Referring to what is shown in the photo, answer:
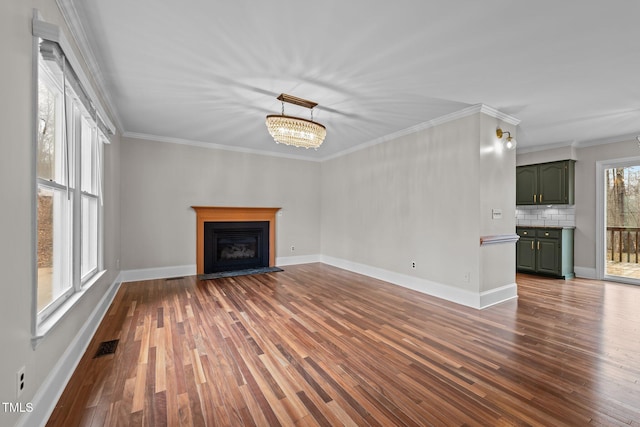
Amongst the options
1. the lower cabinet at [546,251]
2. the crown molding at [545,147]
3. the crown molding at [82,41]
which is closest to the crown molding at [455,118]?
the crown molding at [545,147]

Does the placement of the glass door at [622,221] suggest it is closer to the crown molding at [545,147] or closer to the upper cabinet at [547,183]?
the upper cabinet at [547,183]

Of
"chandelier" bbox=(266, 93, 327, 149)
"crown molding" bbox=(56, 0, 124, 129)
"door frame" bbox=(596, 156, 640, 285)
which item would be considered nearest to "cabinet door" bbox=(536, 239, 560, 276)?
"door frame" bbox=(596, 156, 640, 285)

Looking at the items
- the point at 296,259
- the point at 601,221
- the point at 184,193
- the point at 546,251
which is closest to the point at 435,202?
the point at 546,251

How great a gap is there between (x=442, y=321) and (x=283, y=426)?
226 centimetres

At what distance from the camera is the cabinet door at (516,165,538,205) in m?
5.82

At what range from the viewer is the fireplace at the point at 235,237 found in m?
5.51

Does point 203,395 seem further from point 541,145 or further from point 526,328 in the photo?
point 541,145

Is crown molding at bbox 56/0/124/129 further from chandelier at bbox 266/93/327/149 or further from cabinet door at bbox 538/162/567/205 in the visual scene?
cabinet door at bbox 538/162/567/205

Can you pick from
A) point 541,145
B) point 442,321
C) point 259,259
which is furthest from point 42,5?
point 541,145

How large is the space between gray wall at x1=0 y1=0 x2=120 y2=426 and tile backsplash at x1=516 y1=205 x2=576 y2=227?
7.71m

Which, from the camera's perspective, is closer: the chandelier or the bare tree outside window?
the chandelier

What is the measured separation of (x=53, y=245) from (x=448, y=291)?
172 inches

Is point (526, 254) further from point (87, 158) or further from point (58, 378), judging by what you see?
point (87, 158)

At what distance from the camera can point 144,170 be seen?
5.05m
